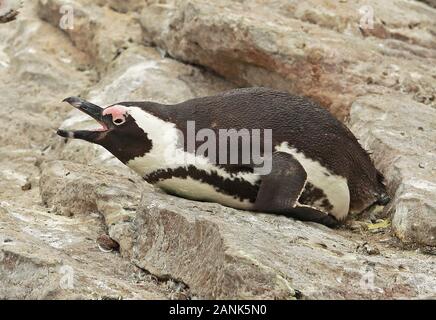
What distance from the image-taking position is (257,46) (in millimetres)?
8469

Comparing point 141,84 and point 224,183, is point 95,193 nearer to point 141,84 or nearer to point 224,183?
point 224,183

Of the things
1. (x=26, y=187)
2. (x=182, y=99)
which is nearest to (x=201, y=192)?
(x=26, y=187)

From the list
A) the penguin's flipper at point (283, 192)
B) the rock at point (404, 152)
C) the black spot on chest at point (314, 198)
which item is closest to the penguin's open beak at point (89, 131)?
the penguin's flipper at point (283, 192)

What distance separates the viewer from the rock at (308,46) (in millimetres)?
8406

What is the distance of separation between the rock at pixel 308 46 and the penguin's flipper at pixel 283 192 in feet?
8.00

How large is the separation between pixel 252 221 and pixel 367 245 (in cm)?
84

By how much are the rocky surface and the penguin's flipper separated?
0.12 metres

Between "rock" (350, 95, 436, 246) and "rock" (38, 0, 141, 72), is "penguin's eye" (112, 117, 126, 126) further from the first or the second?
"rock" (38, 0, 141, 72)

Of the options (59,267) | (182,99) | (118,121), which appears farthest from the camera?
(182,99)

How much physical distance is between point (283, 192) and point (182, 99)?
9.82ft

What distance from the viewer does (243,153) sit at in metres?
6.00

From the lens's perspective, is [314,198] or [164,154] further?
[314,198]

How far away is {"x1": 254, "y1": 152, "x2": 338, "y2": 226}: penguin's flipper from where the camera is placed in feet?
19.2

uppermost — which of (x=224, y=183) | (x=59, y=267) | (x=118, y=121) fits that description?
(x=118, y=121)
